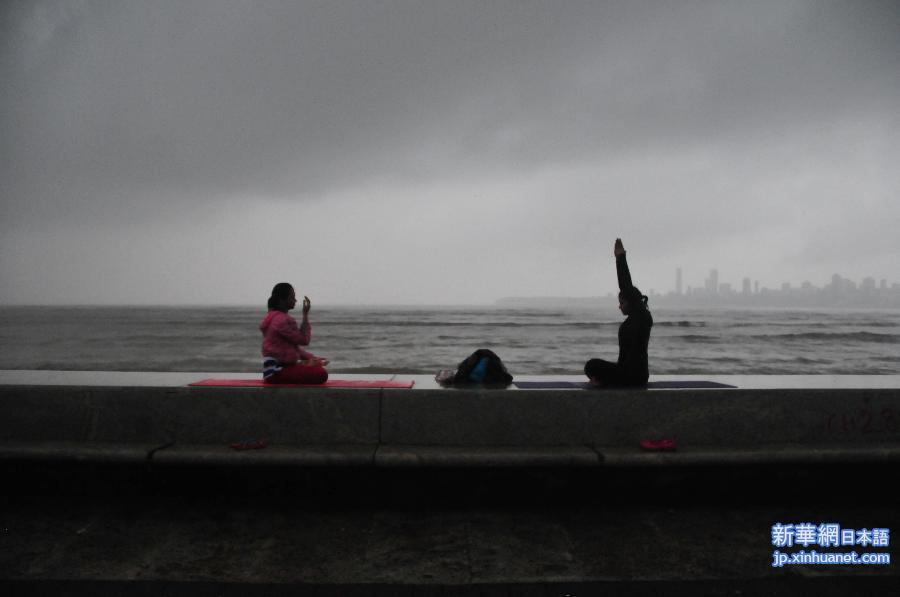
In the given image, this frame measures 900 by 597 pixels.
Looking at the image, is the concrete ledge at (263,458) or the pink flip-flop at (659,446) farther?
the pink flip-flop at (659,446)

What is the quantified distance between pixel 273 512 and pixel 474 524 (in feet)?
4.90

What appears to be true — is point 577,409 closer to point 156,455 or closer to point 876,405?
point 876,405

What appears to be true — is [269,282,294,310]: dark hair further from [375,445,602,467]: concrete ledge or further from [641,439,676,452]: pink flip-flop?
[641,439,676,452]: pink flip-flop

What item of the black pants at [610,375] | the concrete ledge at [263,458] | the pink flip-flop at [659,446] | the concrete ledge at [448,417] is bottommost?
the concrete ledge at [263,458]

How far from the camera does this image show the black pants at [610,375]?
4.73m

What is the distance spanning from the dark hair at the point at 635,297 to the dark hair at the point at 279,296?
130 inches

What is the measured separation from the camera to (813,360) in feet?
60.8

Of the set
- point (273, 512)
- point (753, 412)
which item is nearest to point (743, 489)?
point (753, 412)

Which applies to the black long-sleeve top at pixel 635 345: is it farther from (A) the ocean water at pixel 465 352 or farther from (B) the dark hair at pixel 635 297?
(A) the ocean water at pixel 465 352

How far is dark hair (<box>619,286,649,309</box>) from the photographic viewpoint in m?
5.04

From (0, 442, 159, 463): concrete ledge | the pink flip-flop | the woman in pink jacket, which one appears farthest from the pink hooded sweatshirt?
the pink flip-flop

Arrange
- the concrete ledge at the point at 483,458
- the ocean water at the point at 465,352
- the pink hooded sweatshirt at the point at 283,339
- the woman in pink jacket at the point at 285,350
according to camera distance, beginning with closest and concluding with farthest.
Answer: the concrete ledge at the point at 483,458 < the woman in pink jacket at the point at 285,350 < the pink hooded sweatshirt at the point at 283,339 < the ocean water at the point at 465,352

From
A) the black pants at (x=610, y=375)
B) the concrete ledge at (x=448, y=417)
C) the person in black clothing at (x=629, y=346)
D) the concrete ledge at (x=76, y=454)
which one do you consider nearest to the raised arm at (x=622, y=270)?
the person in black clothing at (x=629, y=346)

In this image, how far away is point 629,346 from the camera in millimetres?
4848
